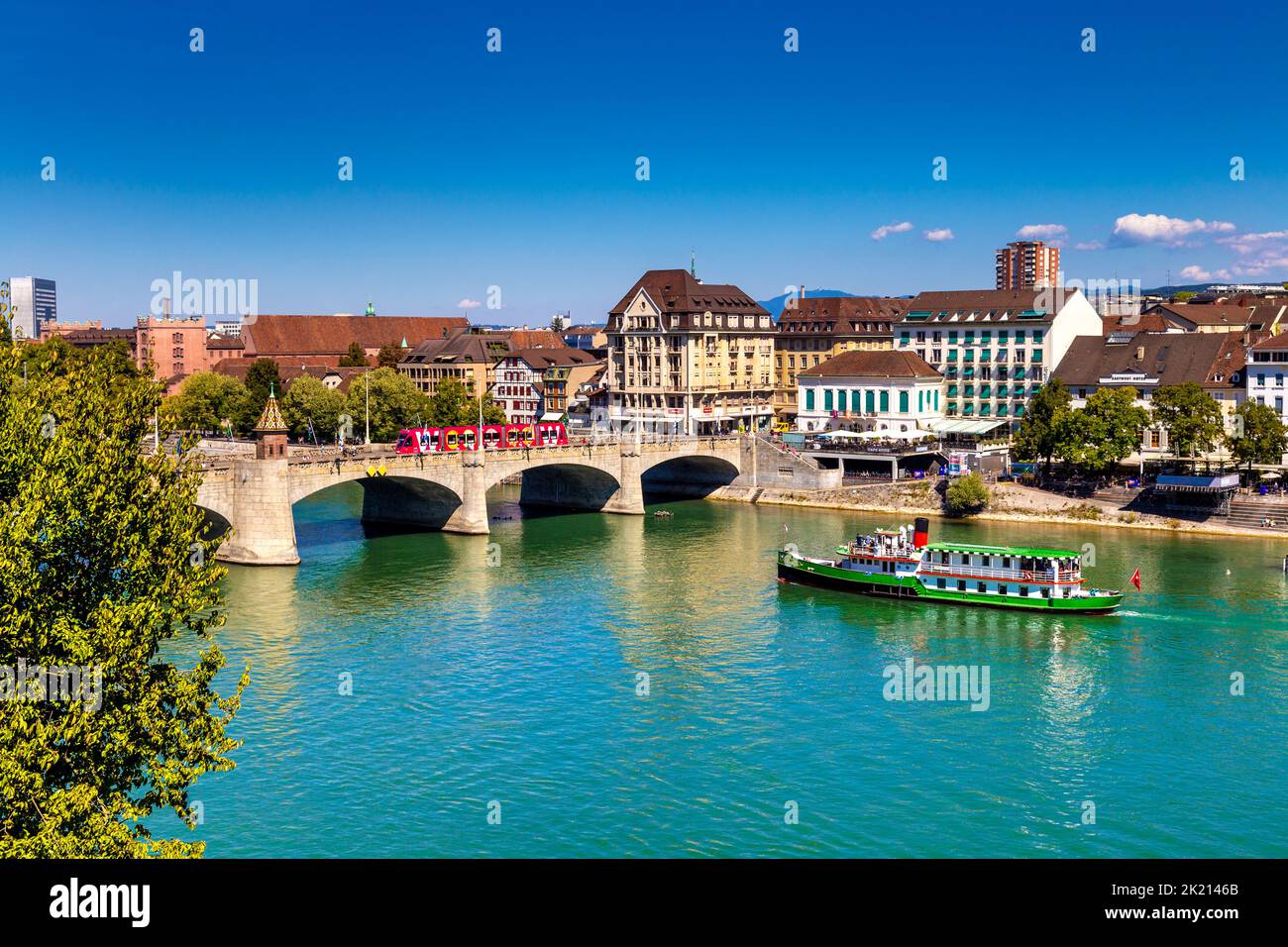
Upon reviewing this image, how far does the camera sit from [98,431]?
1130 inches

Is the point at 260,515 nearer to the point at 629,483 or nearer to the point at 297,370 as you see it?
the point at 629,483

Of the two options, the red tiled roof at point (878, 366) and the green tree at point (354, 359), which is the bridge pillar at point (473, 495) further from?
the green tree at point (354, 359)

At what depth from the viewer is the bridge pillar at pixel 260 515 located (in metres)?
76.8

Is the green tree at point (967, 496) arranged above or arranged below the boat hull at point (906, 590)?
above

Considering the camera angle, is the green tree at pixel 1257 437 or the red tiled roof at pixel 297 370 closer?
the green tree at pixel 1257 437

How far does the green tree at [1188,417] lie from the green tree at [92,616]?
81.9 meters

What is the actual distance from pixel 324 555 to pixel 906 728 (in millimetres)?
46841

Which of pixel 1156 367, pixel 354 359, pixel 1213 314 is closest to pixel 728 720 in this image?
pixel 1156 367

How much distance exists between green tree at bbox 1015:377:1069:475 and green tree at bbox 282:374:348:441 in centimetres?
7222

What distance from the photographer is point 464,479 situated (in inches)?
3597

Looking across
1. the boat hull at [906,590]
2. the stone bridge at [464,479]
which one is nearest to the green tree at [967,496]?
the stone bridge at [464,479]

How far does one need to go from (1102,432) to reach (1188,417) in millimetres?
6218
